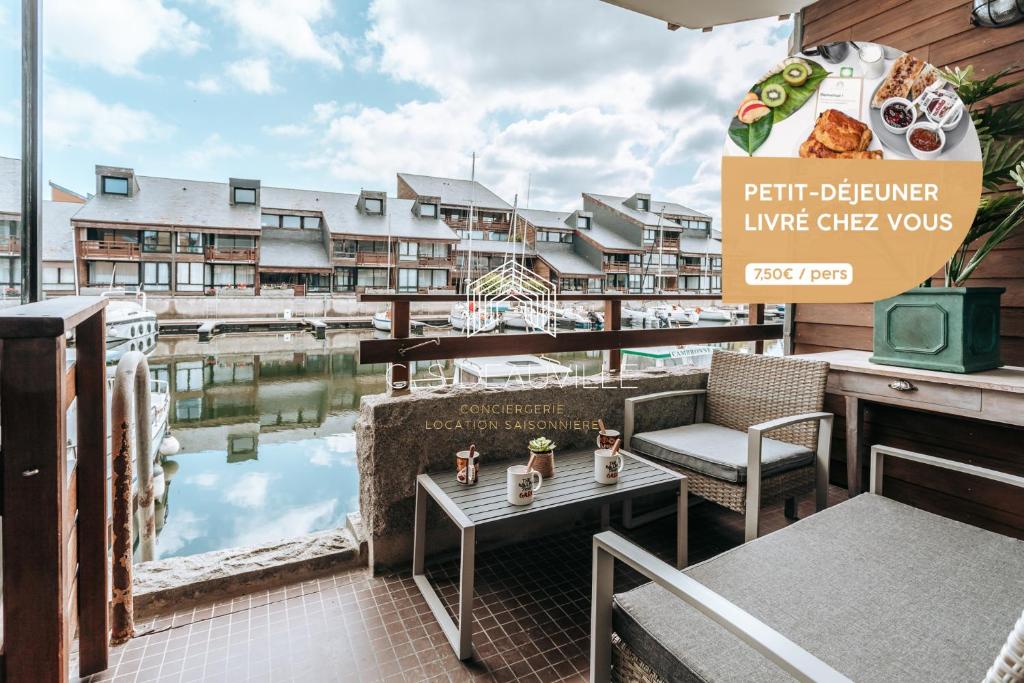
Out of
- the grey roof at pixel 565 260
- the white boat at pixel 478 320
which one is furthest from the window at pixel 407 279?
the white boat at pixel 478 320

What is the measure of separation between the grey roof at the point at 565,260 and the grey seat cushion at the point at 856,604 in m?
19.4

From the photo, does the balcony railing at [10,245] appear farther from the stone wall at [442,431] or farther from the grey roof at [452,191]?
the grey roof at [452,191]

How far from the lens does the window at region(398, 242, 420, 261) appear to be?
Answer: 20703 mm

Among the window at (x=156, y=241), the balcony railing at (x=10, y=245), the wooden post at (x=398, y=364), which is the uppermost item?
the window at (x=156, y=241)

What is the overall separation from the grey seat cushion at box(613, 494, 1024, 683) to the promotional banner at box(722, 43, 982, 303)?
2.87 ft

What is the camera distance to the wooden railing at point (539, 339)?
77.2 inches

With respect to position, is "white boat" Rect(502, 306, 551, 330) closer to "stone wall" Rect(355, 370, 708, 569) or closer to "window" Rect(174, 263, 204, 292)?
"stone wall" Rect(355, 370, 708, 569)

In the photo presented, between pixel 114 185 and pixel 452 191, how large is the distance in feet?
43.5

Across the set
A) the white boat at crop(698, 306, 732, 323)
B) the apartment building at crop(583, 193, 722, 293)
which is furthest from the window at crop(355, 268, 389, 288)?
the white boat at crop(698, 306, 732, 323)

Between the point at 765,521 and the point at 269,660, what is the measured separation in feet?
6.92

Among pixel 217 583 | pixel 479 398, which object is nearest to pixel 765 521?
pixel 479 398

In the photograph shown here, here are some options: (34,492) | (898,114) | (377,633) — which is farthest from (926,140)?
(34,492)

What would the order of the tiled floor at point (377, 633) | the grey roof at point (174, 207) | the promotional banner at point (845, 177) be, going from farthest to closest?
the grey roof at point (174, 207)
the promotional banner at point (845, 177)
the tiled floor at point (377, 633)

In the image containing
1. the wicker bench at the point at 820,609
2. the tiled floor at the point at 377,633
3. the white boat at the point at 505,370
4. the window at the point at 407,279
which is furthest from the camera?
the window at the point at 407,279
